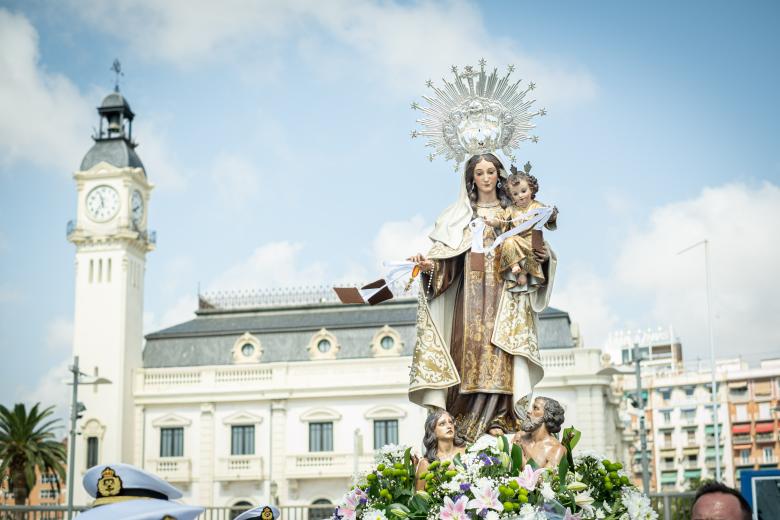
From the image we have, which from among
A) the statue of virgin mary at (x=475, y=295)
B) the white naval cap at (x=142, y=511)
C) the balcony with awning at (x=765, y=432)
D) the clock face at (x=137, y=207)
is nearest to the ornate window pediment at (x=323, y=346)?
the clock face at (x=137, y=207)

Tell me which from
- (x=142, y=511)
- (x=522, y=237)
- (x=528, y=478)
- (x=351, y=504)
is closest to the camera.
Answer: (x=142, y=511)

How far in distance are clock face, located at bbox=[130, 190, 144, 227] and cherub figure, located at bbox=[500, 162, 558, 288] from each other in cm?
3967

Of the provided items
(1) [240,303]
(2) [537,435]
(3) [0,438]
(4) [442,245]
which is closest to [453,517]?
(2) [537,435]

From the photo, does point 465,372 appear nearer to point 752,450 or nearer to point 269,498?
point 269,498

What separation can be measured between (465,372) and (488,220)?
1.32 meters

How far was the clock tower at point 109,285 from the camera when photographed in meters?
45.2

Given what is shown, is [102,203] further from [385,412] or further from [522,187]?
[522,187]

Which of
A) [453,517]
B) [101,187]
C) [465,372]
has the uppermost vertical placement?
[101,187]

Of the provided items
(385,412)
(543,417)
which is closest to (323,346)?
(385,412)

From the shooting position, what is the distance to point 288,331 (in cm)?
4609

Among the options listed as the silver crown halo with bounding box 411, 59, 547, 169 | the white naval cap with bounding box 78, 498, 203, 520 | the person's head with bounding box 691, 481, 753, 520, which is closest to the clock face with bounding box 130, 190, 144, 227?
the silver crown halo with bounding box 411, 59, 547, 169

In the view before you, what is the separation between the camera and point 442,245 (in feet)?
30.6

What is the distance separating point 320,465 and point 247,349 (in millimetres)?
6079

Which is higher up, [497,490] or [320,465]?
[320,465]
